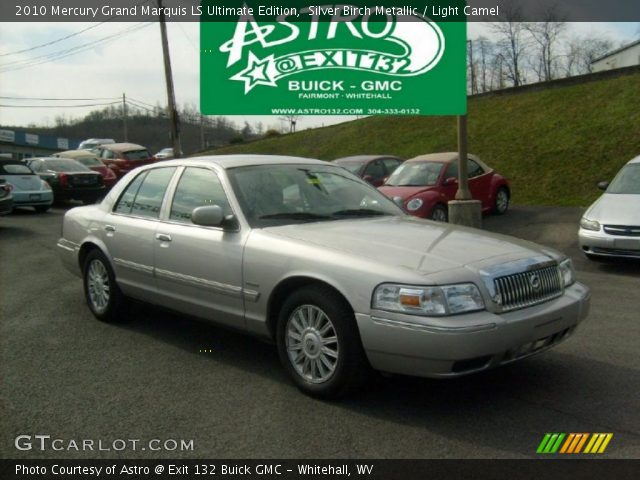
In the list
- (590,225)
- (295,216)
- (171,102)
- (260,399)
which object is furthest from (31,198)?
(260,399)

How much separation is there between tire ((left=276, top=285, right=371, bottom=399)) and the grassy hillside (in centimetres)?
1327

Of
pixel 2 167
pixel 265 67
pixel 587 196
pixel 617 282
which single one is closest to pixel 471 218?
pixel 617 282

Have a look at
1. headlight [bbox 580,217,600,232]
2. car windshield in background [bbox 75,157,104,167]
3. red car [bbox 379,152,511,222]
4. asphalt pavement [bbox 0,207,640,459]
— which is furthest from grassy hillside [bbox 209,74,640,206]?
asphalt pavement [bbox 0,207,640,459]

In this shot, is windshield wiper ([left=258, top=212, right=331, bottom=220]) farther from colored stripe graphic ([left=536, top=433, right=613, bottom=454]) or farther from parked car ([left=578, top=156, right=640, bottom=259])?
parked car ([left=578, top=156, right=640, bottom=259])

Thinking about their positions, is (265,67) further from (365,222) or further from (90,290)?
(365,222)

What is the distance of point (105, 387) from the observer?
4.45 metres

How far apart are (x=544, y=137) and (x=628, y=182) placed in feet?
35.1

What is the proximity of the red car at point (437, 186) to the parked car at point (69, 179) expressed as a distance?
33.7ft

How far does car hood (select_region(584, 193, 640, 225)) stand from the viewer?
8.80 metres

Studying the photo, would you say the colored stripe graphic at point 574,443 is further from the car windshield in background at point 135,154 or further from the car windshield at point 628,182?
the car windshield in background at point 135,154

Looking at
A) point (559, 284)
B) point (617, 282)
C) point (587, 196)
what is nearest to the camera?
point (559, 284)

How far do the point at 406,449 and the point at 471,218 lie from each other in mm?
8131

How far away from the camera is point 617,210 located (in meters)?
9.10
